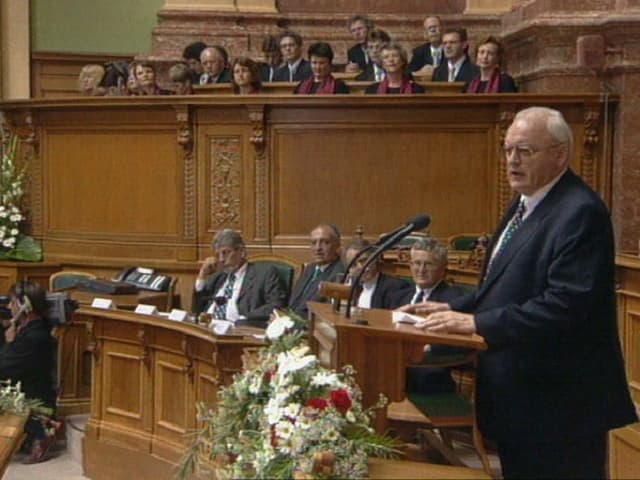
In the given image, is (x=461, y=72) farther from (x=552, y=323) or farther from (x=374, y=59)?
(x=552, y=323)

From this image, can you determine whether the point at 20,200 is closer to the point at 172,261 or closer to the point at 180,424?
the point at 172,261

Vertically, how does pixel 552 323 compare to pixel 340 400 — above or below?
above

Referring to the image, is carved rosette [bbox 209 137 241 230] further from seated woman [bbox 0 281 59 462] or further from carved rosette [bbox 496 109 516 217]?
carved rosette [bbox 496 109 516 217]

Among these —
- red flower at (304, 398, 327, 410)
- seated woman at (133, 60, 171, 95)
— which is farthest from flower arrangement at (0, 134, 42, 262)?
red flower at (304, 398, 327, 410)

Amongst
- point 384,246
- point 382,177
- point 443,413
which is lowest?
point 443,413

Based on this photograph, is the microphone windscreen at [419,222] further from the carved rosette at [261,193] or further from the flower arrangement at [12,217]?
the flower arrangement at [12,217]

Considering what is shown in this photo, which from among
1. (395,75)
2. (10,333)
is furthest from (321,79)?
(10,333)

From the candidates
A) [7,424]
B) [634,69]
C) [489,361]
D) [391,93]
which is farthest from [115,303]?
[489,361]

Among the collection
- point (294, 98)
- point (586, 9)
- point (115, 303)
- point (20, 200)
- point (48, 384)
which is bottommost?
point (48, 384)

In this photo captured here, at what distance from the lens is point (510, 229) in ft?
10.6

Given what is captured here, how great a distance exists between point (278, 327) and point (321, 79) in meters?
5.29

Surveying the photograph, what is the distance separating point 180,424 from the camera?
6.02m

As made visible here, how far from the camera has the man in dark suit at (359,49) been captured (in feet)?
31.2

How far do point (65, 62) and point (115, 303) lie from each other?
4.97m
